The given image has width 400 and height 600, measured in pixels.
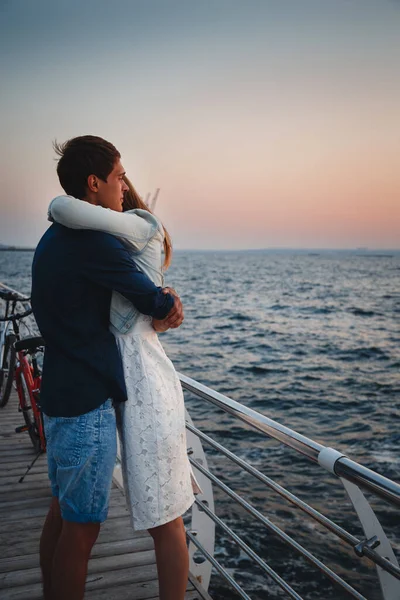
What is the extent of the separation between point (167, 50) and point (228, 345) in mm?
9552

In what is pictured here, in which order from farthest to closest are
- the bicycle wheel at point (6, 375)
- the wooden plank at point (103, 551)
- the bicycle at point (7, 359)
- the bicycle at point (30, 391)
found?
the bicycle wheel at point (6, 375) → the bicycle at point (7, 359) → the bicycle at point (30, 391) → the wooden plank at point (103, 551)

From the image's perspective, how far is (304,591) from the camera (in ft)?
14.4

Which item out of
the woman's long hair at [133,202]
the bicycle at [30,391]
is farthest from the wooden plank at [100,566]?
the woman's long hair at [133,202]

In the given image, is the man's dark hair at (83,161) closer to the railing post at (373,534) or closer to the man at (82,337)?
the man at (82,337)

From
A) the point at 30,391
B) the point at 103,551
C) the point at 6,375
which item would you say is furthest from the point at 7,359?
the point at 103,551

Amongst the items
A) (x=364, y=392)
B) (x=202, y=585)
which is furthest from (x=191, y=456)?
(x=364, y=392)

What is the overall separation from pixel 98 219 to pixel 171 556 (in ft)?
3.30

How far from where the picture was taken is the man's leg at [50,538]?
1.49 m

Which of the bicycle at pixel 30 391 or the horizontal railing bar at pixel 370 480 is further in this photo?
the bicycle at pixel 30 391

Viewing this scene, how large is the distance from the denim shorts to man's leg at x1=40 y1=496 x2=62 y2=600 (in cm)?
22

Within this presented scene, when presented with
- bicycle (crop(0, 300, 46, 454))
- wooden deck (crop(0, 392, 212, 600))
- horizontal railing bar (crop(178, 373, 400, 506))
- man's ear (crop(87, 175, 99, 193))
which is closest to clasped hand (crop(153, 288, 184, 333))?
man's ear (crop(87, 175, 99, 193))

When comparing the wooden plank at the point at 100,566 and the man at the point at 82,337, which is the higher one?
the man at the point at 82,337

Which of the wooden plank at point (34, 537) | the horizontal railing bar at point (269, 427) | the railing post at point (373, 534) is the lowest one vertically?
the wooden plank at point (34, 537)

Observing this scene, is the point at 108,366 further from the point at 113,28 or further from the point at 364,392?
the point at 113,28
